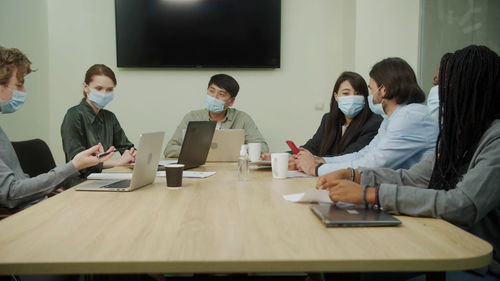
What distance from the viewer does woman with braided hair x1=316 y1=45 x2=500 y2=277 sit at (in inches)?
41.1

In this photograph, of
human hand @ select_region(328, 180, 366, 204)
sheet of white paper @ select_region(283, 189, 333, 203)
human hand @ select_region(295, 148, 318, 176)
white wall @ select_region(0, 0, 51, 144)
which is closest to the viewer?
human hand @ select_region(328, 180, 366, 204)

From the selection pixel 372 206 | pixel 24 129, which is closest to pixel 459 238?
pixel 372 206

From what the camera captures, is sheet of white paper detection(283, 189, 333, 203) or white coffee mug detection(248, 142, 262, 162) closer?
sheet of white paper detection(283, 189, 333, 203)

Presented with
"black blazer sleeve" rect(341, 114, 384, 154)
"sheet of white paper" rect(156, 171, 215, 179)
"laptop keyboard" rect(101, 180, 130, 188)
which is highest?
"black blazer sleeve" rect(341, 114, 384, 154)

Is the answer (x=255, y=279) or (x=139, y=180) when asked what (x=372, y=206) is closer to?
(x=139, y=180)

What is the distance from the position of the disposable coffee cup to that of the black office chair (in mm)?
920

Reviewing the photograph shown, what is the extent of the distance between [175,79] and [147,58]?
1.02ft

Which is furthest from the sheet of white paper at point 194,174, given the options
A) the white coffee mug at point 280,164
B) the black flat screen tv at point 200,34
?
the black flat screen tv at point 200,34

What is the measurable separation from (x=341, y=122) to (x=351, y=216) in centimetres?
176

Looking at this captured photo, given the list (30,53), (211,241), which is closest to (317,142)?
(211,241)

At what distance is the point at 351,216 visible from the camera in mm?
1023

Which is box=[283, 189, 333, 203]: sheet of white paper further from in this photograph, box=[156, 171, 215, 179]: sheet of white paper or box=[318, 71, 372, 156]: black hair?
box=[318, 71, 372, 156]: black hair

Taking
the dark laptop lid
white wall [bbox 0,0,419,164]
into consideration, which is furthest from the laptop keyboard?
white wall [bbox 0,0,419,164]

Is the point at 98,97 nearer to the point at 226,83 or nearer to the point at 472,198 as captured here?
the point at 226,83
